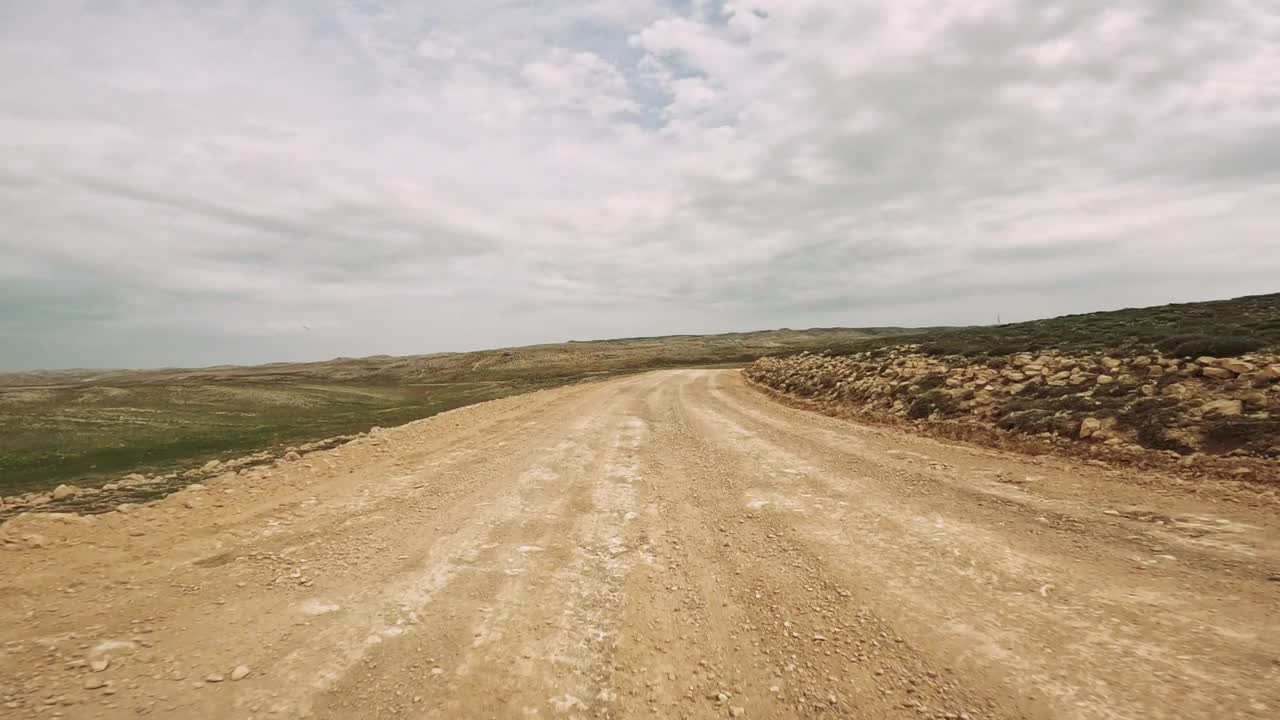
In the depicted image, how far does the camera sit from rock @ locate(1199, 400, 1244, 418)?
9.45 metres

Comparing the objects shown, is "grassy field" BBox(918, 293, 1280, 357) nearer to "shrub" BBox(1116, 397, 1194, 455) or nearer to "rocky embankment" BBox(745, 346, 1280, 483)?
"rocky embankment" BBox(745, 346, 1280, 483)

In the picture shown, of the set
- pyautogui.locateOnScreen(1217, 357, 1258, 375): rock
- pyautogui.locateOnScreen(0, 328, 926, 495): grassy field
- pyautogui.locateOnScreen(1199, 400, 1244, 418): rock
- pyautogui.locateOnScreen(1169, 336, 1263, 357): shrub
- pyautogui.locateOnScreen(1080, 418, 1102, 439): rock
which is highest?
pyautogui.locateOnScreen(1169, 336, 1263, 357): shrub

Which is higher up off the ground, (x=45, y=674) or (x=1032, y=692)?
(x=45, y=674)

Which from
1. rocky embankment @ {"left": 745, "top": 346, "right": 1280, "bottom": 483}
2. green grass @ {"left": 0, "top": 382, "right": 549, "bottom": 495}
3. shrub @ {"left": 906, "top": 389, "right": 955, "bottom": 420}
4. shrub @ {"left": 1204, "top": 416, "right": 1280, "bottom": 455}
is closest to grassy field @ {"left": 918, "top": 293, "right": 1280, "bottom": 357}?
rocky embankment @ {"left": 745, "top": 346, "right": 1280, "bottom": 483}

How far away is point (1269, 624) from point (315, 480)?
527 inches

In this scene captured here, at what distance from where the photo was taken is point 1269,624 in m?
4.31

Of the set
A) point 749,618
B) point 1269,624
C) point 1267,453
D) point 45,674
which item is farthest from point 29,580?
point 1267,453

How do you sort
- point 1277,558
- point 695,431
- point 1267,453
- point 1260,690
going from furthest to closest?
point 695,431 → point 1267,453 → point 1277,558 → point 1260,690

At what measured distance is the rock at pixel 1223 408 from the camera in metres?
9.45

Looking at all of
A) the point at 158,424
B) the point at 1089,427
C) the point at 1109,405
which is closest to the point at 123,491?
the point at 158,424

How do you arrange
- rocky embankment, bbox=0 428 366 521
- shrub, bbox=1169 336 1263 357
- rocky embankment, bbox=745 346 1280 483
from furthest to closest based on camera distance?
shrub, bbox=1169 336 1263 357 < rocky embankment, bbox=0 428 366 521 < rocky embankment, bbox=745 346 1280 483

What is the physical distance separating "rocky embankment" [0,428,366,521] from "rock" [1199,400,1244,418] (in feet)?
64.9

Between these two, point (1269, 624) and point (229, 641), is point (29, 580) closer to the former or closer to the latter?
point (229, 641)

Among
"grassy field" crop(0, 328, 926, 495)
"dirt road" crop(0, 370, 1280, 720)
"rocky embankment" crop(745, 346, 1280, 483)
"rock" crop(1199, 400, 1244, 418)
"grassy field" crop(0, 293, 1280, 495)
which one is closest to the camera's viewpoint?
"dirt road" crop(0, 370, 1280, 720)
